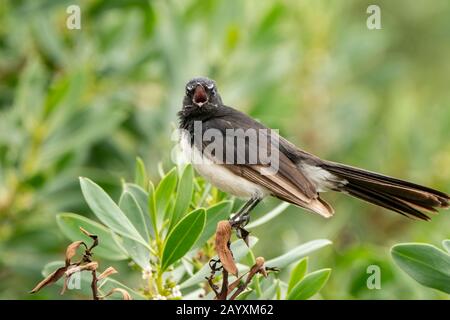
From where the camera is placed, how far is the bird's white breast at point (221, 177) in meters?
3.39

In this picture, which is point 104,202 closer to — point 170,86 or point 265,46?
point 170,86

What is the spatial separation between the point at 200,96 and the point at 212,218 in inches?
46.4

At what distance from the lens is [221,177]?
342 centimetres

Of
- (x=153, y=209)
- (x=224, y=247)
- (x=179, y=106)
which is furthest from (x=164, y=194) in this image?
(x=179, y=106)

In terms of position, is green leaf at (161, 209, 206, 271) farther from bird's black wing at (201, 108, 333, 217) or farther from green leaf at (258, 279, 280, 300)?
bird's black wing at (201, 108, 333, 217)

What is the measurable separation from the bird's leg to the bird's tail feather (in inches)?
16.1

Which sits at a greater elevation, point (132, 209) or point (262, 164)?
point (262, 164)

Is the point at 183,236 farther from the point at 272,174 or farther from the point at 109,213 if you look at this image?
the point at 272,174

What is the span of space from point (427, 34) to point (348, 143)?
2375 millimetres

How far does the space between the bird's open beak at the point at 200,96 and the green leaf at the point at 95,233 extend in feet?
3.82

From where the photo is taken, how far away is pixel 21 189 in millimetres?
4422

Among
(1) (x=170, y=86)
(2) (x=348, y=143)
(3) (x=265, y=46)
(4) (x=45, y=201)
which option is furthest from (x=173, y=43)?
(2) (x=348, y=143)

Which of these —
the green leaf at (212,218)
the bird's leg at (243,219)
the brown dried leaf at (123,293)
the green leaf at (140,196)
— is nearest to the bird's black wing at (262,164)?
the bird's leg at (243,219)
